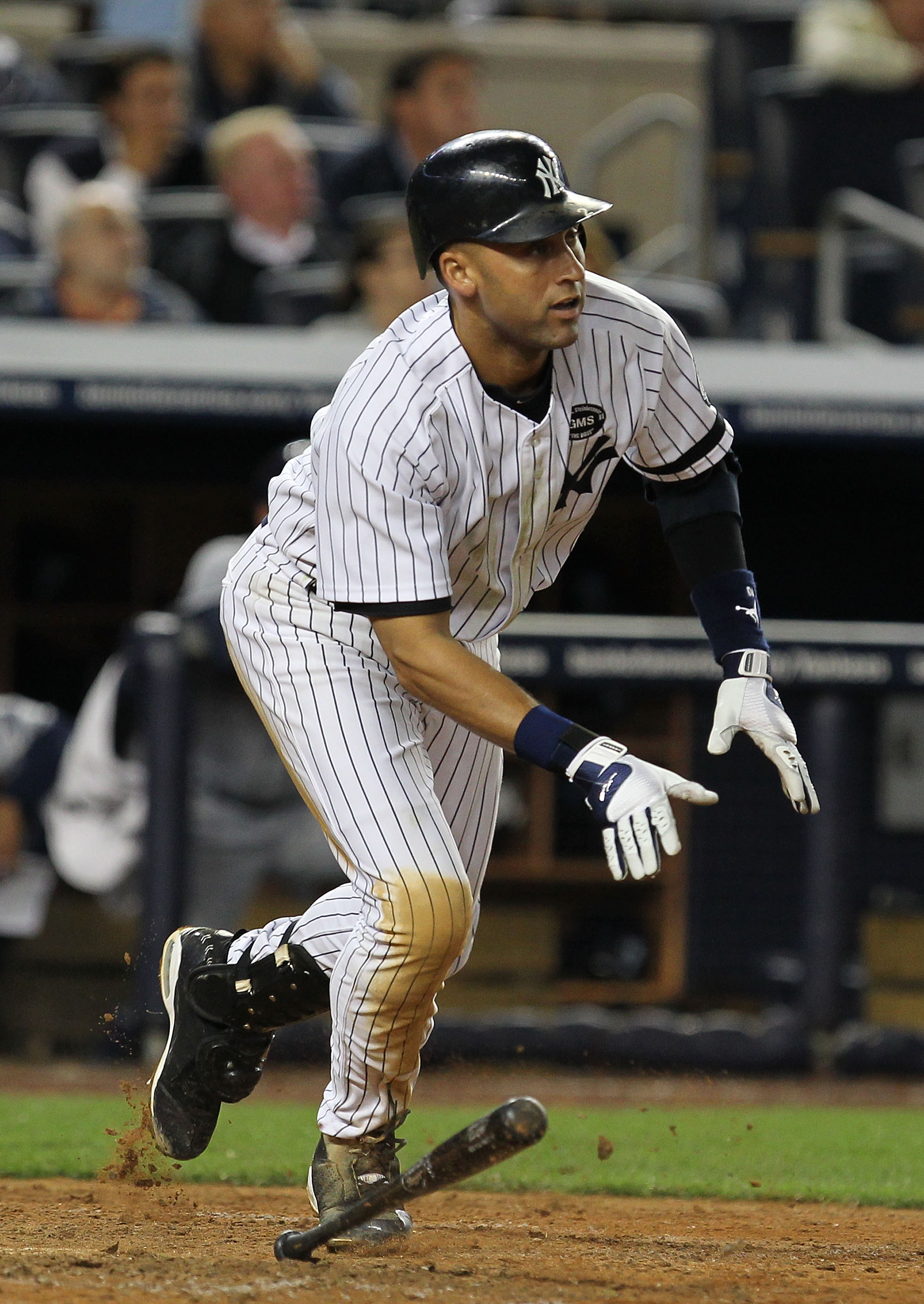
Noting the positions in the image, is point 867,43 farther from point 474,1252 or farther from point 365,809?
point 474,1252

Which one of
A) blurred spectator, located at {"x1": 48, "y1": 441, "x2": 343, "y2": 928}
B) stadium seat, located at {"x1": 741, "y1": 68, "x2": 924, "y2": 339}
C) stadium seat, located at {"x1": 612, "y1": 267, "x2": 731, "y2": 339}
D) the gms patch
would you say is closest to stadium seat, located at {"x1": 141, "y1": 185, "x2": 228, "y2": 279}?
stadium seat, located at {"x1": 612, "y1": 267, "x2": 731, "y2": 339}

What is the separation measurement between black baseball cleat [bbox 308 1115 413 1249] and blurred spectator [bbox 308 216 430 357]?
378 cm

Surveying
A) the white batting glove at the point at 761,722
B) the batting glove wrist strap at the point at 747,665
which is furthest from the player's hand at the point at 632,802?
the batting glove wrist strap at the point at 747,665

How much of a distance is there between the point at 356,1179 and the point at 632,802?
0.89 metres

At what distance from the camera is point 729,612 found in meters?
3.17

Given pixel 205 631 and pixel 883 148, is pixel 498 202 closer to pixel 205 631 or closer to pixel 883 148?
pixel 205 631

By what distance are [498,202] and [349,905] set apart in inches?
46.1

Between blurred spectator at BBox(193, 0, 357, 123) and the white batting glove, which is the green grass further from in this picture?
blurred spectator at BBox(193, 0, 357, 123)

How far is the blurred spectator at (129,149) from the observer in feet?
23.7

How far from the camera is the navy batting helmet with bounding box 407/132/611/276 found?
2.72 meters

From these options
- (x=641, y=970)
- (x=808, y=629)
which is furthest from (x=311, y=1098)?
(x=808, y=629)

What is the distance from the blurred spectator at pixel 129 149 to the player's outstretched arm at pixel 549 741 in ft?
15.9

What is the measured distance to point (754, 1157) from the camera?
436 centimetres

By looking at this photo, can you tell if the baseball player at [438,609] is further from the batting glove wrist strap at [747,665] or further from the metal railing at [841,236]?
the metal railing at [841,236]
